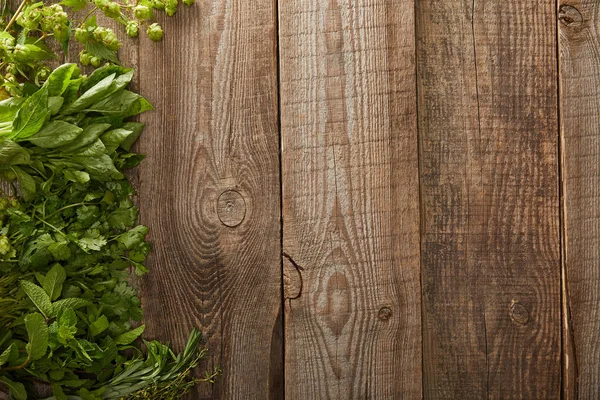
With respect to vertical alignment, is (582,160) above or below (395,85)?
below

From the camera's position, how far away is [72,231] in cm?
136

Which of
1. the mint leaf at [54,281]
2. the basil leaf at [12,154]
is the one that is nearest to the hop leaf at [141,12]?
the basil leaf at [12,154]

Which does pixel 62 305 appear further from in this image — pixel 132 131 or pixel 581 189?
pixel 581 189

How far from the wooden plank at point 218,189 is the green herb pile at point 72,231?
0.05 m

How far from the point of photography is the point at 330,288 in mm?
1423

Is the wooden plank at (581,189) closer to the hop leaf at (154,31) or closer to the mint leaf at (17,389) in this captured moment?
the hop leaf at (154,31)

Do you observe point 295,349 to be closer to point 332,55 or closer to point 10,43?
point 332,55

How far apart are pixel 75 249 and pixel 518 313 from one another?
0.98 m

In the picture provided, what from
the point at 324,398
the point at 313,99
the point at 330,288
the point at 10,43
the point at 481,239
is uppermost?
the point at 10,43

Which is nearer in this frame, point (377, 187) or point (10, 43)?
point (10, 43)

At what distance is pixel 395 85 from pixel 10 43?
809 millimetres

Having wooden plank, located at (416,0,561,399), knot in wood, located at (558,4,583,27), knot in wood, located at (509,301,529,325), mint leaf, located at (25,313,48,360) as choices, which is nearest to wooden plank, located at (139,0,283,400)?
mint leaf, located at (25,313,48,360)

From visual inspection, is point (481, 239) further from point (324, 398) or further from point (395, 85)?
point (324, 398)

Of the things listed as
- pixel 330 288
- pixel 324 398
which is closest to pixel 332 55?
pixel 330 288
